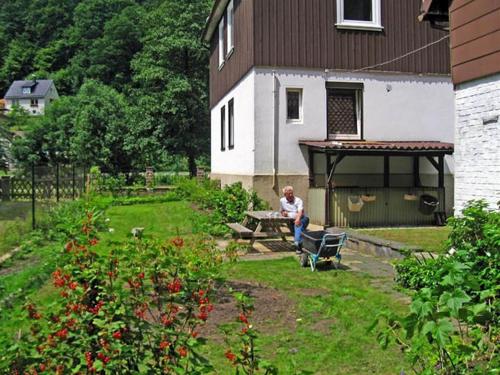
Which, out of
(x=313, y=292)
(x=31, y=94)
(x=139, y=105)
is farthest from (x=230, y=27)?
(x=31, y=94)

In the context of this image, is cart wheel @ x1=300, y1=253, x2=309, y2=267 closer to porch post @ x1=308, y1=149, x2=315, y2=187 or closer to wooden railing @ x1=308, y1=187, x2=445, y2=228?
wooden railing @ x1=308, y1=187, x2=445, y2=228

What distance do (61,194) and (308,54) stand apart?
1172 centimetres

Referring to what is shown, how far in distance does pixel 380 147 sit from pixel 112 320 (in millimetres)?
12355

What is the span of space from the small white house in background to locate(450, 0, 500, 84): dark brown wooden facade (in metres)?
99.1

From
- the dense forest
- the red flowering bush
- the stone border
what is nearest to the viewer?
the red flowering bush

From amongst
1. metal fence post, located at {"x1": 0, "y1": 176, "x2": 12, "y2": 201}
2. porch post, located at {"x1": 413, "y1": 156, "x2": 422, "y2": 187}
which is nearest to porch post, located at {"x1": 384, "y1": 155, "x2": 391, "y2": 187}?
porch post, located at {"x1": 413, "y1": 156, "x2": 422, "y2": 187}

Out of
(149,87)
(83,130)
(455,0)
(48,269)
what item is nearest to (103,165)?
(83,130)

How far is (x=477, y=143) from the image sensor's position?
26.1 ft

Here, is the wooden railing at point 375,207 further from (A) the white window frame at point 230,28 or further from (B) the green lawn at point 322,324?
(A) the white window frame at point 230,28

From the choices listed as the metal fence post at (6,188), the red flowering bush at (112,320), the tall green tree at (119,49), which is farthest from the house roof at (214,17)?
the tall green tree at (119,49)

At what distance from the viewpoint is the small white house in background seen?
327 ft

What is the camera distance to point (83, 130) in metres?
33.3

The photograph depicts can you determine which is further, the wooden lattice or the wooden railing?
the wooden lattice

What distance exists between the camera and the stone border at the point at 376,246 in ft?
32.1
